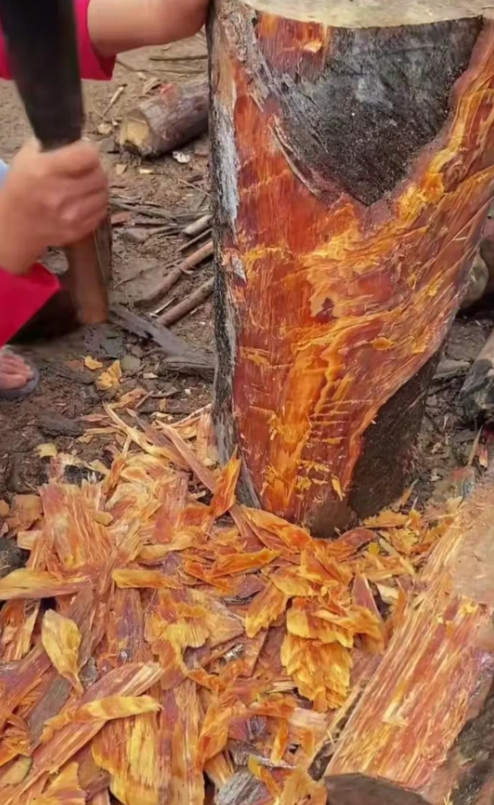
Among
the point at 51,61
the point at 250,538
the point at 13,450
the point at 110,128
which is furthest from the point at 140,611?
the point at 110,128

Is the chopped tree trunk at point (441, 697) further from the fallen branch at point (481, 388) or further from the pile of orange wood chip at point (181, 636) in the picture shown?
the fallen branch at point (481, 388)

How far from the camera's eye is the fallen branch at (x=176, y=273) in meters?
2.76

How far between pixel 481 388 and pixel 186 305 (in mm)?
922

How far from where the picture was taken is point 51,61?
1.25m

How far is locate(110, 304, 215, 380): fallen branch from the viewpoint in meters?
2.51

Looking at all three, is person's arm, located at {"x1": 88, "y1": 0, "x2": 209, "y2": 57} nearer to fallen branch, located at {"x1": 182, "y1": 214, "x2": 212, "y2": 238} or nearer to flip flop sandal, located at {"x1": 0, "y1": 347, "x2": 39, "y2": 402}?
flip flop sandal, located at {"x1": 0, "y1": 347, "x2": 39, "y2": 402}

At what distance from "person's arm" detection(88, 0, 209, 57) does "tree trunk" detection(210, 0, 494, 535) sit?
0.09 meters

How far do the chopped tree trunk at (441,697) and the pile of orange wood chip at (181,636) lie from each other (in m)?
0.12

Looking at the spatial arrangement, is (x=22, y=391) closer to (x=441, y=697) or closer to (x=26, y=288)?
(x=26, y=288)

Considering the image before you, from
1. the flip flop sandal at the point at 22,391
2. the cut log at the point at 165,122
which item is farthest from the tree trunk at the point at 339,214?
the cut log at the point at 165,122

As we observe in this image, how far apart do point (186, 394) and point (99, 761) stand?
104 cm

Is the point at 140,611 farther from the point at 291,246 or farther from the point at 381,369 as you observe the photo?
the point at 291,246

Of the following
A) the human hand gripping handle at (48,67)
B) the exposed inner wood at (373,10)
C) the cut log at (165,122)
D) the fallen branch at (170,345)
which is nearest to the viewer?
the human hand gripping handle at (48,67)

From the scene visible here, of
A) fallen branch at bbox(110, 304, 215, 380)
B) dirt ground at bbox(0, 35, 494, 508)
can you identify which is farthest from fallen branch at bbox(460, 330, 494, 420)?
fallen branch at bbox(110, 304, 215, 380)
